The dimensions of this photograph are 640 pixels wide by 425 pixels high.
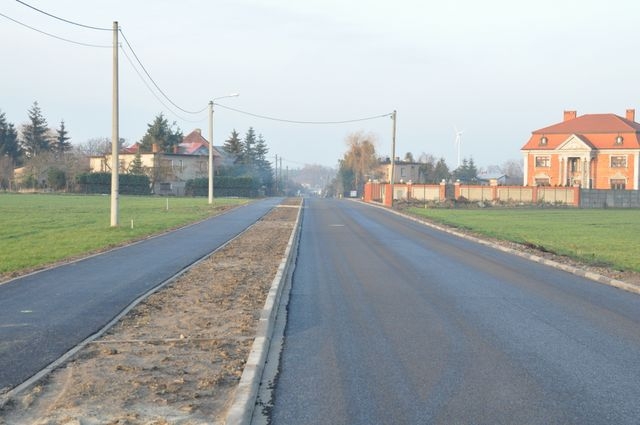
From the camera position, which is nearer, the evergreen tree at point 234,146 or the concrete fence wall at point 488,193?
the concrete fence wall at point 488,193

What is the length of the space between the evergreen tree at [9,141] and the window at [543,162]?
74.0 meters

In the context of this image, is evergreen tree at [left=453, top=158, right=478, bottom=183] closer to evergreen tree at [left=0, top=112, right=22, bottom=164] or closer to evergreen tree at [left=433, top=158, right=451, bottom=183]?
evergreen tree at [left=433, top=158, right=451, bottom=183]

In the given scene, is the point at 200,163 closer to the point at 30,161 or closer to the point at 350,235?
the point at 30,161

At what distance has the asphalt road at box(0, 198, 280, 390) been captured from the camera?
26.6 ft

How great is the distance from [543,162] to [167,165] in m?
50.9

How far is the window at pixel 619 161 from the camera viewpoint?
8738cm

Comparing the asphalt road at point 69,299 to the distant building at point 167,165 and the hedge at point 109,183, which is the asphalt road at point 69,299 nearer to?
the hedge at point 109,183

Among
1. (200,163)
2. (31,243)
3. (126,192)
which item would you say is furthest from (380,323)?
(200,163)

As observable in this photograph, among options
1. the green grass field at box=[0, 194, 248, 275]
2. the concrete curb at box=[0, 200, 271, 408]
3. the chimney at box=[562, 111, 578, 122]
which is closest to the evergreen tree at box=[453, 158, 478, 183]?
the chimney at box=[562, 111, 578, 122]

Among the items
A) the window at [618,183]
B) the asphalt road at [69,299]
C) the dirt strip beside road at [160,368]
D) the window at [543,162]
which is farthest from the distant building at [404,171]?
the dirt strip beside road at [160,368]

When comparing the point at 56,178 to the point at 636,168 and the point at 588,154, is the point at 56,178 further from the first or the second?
the point at 636,168

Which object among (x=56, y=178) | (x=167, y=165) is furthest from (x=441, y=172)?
(x=56, y=178)

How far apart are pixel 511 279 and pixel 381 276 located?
2870 millimetres

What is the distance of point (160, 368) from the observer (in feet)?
24.3
